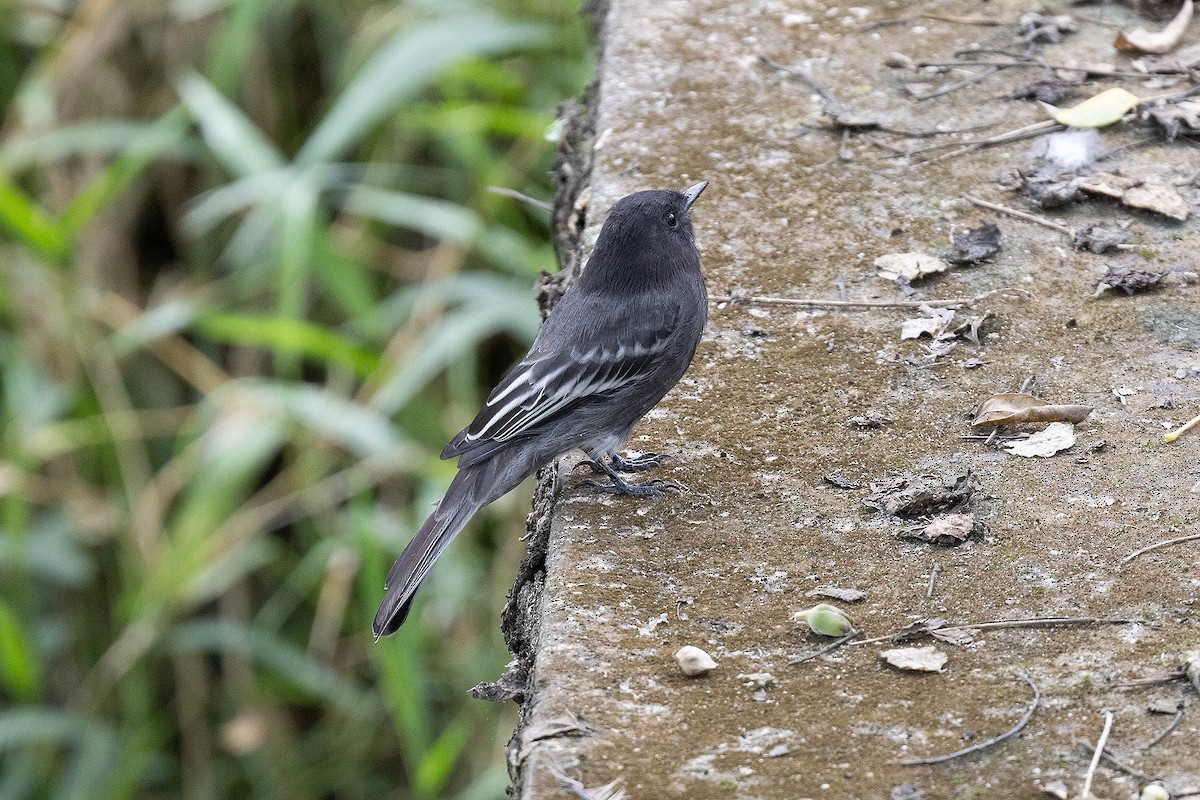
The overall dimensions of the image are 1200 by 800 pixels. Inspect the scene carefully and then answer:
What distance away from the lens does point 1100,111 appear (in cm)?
391

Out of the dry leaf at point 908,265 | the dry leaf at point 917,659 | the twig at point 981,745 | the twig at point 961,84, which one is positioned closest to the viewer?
the twig at point 981,745

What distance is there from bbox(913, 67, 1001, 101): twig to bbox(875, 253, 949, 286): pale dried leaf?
2.91 ft

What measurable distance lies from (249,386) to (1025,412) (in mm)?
3170

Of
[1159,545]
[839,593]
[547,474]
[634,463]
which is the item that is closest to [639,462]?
[634,463]

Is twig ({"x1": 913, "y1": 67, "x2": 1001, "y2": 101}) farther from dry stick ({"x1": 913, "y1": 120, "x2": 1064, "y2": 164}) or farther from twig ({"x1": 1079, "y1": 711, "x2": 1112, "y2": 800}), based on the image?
twig ({"x1": 1079, "y1": 711, "x2": 1112, "y2": 800})

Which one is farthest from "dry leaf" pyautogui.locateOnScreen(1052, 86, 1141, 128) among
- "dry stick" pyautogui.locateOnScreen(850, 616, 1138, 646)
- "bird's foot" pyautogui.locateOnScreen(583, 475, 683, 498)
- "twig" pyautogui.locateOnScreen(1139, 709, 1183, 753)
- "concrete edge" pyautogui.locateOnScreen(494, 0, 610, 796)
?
"twig" pyautogui.locateOnScreen(1139, 709, 1183, 753)

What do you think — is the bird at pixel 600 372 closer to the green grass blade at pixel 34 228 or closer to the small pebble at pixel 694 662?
the small pebble at pixel 694 662

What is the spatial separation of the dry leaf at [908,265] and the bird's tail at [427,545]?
116 cm

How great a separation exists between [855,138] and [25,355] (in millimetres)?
3298

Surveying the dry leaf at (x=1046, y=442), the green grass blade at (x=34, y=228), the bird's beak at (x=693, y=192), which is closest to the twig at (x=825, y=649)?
the dry leaf at (x=1046, y=442)

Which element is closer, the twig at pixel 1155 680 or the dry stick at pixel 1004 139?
the twig at pixel 1155 680

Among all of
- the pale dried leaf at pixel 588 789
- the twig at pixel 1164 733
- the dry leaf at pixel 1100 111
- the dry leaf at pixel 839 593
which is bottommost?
the dry leaf at pixel 839 593

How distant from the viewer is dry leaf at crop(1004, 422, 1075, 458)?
2855mm

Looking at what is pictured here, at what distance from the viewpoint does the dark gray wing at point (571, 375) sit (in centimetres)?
320
